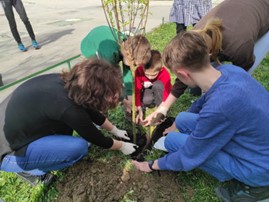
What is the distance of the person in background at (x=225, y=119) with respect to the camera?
1346 mm

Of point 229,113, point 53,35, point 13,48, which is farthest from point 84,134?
point 53,35

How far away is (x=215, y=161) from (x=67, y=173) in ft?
3.86

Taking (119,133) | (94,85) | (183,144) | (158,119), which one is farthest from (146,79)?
(94,85)

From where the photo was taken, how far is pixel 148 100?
2.96 meters

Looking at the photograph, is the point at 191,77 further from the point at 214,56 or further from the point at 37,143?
the point at 37,143

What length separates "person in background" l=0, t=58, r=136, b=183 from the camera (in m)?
1.62

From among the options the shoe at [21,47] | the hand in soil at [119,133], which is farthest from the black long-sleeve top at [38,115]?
the shoe at [21,47]

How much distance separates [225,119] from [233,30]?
94cm

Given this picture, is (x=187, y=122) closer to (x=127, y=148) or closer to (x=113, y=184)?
(x=127, y=148)

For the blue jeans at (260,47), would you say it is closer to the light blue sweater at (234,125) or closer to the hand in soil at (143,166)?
the light blue sweater at (234,125)

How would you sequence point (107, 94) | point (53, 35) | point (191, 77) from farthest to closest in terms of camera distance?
point (53, 35)
point (107, 94)
point (191, 77)

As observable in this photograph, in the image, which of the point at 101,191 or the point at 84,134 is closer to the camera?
the point at 84,134

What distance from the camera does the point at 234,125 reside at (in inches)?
54.1

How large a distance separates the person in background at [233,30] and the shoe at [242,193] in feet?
2.95
